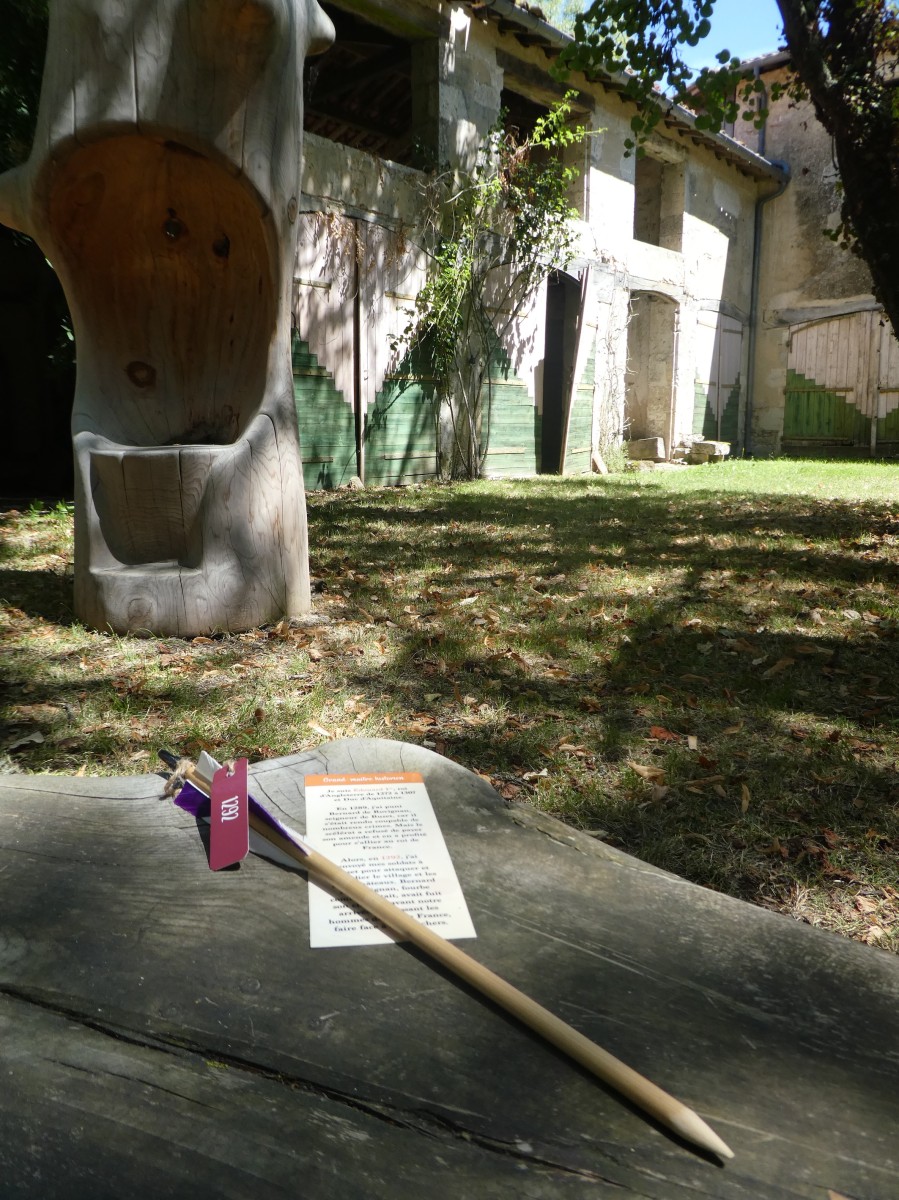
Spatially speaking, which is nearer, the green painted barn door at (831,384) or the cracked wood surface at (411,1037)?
the cracked wood surface at (411,1037)

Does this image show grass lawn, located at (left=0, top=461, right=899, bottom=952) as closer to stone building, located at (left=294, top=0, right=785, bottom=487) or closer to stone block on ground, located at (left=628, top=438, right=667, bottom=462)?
stone building, located at (left=294, top=0, right=785, bottom=487)

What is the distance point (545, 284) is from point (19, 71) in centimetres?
602

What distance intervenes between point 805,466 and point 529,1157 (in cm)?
1295

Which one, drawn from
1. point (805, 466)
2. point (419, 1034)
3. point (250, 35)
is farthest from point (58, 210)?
point (805, 466)

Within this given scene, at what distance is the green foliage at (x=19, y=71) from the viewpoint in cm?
568

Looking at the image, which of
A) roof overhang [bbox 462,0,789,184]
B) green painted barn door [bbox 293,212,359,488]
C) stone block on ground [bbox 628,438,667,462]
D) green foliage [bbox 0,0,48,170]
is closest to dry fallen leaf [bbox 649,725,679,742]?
roof overhang [bbox 462,0,789,184]

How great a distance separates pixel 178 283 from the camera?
3.47 m

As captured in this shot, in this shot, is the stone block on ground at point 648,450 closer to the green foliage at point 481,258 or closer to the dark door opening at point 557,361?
the dark door opening at point 557,361

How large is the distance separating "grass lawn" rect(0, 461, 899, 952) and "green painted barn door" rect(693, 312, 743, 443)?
9.40m

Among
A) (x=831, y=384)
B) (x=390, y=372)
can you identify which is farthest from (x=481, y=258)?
(x=831, y=384)

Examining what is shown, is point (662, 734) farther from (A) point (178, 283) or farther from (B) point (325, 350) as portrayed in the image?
(B) point (325, 350)

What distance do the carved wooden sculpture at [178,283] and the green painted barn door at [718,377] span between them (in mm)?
11802

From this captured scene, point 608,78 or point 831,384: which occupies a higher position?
point 608,78

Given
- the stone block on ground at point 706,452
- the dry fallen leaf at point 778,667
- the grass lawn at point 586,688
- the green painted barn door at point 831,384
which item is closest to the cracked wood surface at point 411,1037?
the grass lawn at point 586,688
